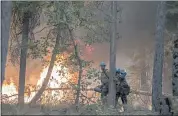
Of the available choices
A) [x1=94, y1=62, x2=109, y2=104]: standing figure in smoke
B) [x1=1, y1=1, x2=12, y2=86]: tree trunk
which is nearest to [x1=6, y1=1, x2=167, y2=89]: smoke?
[x1=94, y1=62, x2=109, y2=104]: standing figure in smoke

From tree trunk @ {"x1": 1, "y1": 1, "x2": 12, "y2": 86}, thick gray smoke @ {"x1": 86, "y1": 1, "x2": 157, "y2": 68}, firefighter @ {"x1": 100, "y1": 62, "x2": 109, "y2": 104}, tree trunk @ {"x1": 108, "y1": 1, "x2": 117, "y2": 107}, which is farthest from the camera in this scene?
thick gray smoke @ {"x1": 86, "y1": 1, "x2": 157, "y2": 68}

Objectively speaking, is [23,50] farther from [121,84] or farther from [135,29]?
[135,29]

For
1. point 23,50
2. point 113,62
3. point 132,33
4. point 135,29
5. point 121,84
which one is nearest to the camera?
point 113,62

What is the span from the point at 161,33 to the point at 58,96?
4332mm

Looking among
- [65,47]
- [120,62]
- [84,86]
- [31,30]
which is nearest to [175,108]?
[84,86]

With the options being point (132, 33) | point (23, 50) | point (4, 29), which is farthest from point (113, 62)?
point (132, 33)

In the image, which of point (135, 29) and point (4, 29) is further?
point (135, 29)

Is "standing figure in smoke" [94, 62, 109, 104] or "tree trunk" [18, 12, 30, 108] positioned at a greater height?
"tree trunk" [18, 12, 30, 108]

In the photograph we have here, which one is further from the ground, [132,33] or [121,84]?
[132,33]

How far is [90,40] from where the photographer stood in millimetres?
12750

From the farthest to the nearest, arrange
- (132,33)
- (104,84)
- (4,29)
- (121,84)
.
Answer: (132,33) < (121,84) < (104,84) < (4,29)

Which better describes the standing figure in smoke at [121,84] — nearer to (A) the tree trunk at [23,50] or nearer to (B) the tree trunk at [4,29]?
(A) the tree trunk at [23,50]

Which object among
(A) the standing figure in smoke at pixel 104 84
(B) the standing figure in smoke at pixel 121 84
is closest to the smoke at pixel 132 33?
(B) the standing figure in smoke at pixel 121 84

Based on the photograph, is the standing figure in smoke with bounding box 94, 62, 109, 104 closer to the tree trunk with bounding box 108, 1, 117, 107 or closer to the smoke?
the tree trunk with bounding box 108, 1, 117, 107
